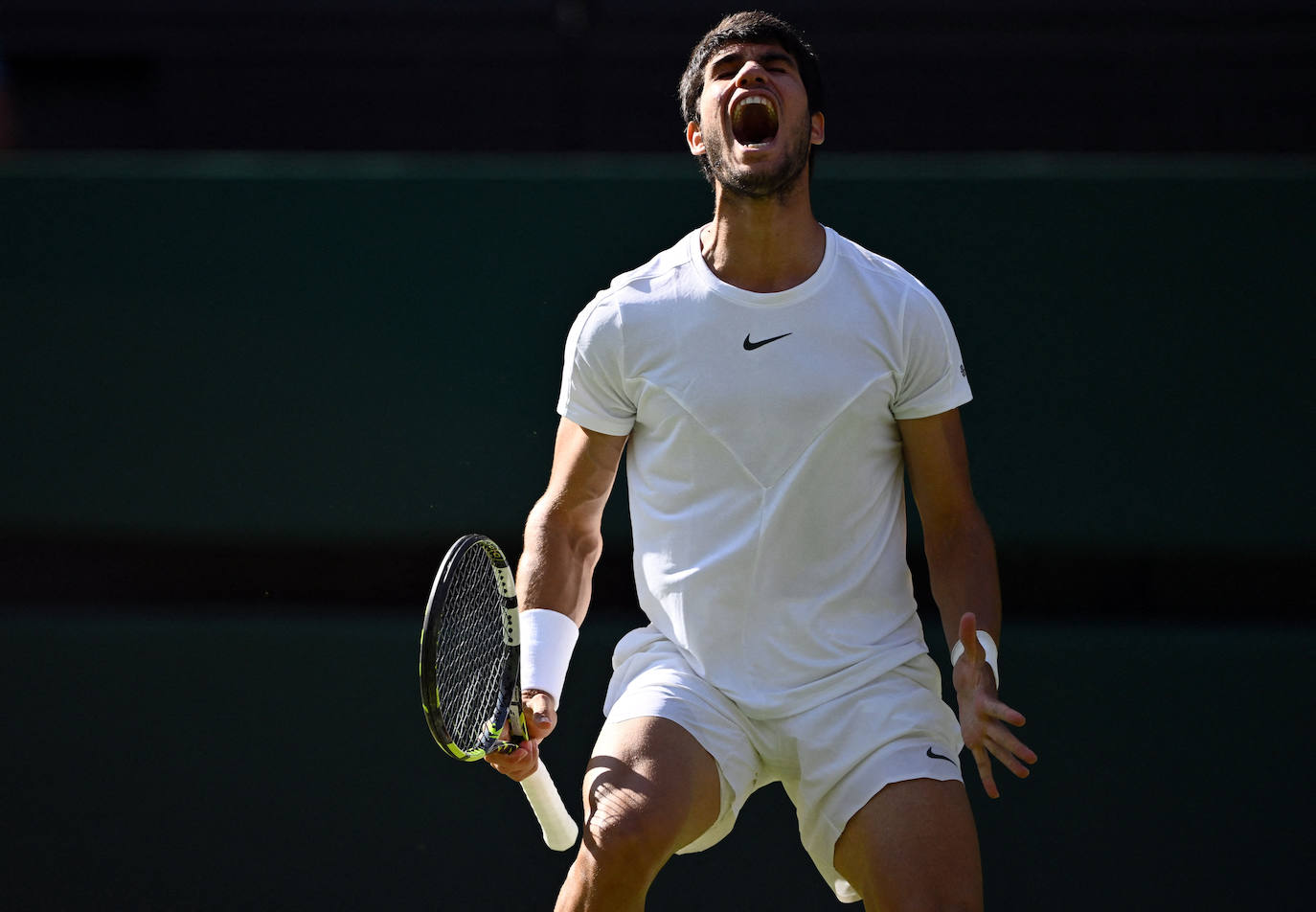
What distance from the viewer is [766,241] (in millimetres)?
2697

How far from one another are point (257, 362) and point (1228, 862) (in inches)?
111

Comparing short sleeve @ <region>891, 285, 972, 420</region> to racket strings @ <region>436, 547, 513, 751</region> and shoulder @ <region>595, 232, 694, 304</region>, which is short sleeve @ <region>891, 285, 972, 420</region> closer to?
shoulder @ <region>595, 232, 694, 304</region>

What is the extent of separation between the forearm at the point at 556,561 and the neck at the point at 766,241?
1.73 feet

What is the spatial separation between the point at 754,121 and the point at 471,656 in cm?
109

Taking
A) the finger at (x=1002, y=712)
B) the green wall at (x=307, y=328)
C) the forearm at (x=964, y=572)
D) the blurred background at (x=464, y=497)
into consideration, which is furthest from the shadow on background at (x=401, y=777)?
the finger at (x=1002, y=712)

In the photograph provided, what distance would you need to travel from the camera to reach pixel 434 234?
13.0 feet

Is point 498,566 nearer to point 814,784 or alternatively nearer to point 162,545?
point 814,784

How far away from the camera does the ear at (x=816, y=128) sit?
9.06 ft

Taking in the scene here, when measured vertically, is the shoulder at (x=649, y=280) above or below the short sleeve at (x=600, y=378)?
above

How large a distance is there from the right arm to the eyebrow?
706 millimetres

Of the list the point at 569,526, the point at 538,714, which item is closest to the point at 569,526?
the point at 569,526

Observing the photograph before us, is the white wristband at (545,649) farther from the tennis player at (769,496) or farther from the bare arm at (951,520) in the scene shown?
the bare arm at (951,520)

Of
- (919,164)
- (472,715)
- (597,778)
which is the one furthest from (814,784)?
(919,164)

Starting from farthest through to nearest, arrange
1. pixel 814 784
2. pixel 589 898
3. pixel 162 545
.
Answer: pixel 162 545, pixel 814 784, pixel 589 898
